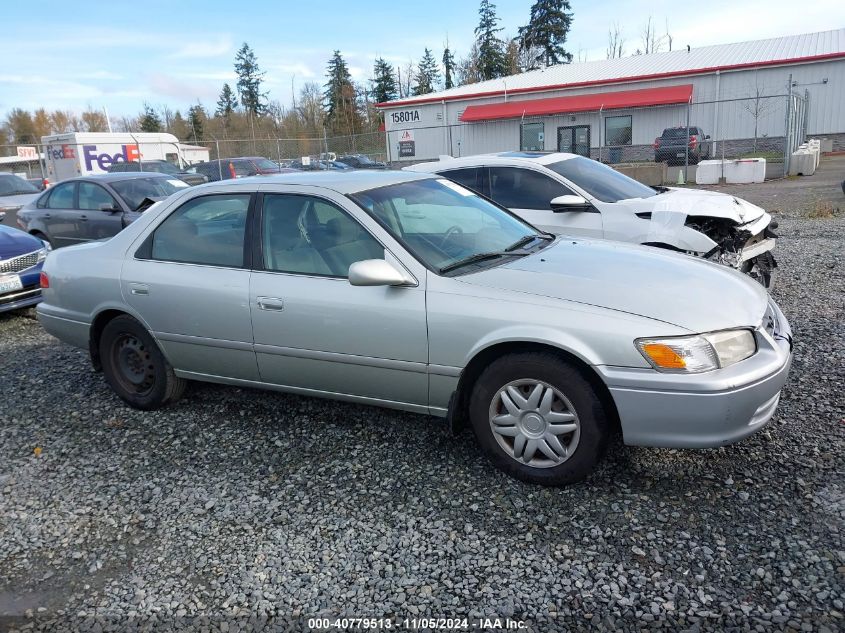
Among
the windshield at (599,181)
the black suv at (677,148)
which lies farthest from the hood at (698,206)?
the black suv at (677,148)

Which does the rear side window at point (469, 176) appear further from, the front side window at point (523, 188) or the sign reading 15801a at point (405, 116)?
the sign reading 15801a at point (405, 116)

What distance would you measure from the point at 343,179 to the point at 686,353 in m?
2.31

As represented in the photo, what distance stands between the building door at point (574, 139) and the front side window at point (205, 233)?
91.1 feet

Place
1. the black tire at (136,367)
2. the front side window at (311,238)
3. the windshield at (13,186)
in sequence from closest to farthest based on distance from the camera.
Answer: the front side window at (311,238), the black tire at (136,367), the windshield at (13,186)

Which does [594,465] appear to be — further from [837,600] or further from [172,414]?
[172,414]

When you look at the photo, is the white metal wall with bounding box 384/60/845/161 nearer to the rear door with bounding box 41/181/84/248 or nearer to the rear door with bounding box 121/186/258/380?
the rear door with bounding box 41/181/84/248

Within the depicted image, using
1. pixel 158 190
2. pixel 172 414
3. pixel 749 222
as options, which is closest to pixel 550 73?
pixel 158 190

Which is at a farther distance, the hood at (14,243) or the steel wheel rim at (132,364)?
the hood at (14,243)

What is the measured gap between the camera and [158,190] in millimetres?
10156

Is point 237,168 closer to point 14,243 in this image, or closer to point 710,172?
point 14,243

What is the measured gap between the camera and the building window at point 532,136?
3144 cm

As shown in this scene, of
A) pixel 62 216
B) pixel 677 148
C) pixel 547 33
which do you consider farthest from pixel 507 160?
pixel 547 33

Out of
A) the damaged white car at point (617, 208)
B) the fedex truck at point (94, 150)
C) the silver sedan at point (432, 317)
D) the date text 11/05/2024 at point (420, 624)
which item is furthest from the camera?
the fedex truck at point (94, 150)

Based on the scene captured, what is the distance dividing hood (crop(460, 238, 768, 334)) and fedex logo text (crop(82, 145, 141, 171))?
72.8 feet
